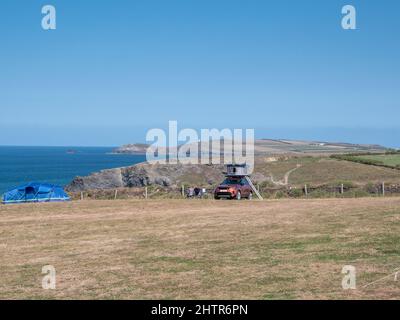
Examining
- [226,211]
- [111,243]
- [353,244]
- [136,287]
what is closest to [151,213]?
[226,211]

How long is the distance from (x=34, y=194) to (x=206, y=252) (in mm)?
27863

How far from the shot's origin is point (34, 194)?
43.4 meters

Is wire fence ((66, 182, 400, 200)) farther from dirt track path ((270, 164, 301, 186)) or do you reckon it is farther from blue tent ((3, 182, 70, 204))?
dirt track path ((270, 164, 301, 186))

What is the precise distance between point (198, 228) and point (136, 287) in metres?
9.86

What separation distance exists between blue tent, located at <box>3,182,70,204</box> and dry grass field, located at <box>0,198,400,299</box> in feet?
40.8

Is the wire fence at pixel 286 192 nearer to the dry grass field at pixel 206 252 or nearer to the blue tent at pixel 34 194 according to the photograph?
the blue tent at pixel 34 194

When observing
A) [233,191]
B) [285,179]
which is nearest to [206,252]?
[233,191]

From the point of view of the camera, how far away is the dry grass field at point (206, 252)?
13.7m

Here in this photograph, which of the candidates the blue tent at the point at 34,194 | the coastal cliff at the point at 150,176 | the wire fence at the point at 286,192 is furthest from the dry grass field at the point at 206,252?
the coastal cliff at the point at 150,176

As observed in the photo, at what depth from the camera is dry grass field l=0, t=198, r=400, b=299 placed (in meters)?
13.7

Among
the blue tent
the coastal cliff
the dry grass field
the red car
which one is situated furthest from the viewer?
the coastal cliff

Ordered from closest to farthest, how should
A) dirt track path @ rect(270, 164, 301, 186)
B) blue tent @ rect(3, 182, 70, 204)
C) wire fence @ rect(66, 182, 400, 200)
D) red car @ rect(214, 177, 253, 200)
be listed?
red car @ rect(214, 177, 253, 200) → blue tent @ rect(3, 182, 70, 204) → wire fence @ rect(66, 182, 400, 200) → dirt track path @ rect(270, 164, 301, 186)

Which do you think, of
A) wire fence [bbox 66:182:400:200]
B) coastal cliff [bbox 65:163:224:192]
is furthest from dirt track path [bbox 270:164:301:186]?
wire fence [bbox 66:182:400:200]

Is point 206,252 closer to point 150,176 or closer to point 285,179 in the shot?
→ point 285,179
